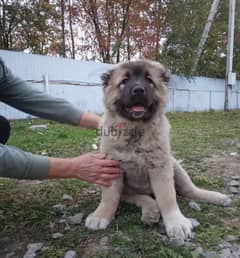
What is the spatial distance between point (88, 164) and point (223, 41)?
17900 mm

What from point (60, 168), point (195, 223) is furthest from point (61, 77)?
point (195, 223)

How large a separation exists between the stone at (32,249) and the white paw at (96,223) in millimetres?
300

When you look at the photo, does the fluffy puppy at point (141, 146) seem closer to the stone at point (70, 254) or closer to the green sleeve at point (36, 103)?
the stone at point (70, 254)

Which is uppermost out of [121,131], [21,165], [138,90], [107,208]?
[138,90]

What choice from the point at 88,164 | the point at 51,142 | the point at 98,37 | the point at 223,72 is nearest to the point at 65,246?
the point at 88,164

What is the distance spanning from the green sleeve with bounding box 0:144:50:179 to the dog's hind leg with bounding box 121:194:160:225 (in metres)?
0.62

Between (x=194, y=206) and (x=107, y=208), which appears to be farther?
(x=194, y=206)

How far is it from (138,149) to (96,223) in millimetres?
494

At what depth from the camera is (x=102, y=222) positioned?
6.46 feet

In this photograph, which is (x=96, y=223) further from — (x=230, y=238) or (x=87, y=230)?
(x=230, y=238)

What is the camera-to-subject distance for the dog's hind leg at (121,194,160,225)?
195cm

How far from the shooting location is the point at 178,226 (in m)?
1.84

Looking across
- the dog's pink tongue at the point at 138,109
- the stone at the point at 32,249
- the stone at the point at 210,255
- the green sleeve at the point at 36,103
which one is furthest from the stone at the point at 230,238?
the green sleeve at the point at 36,103

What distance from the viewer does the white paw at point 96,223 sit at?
1950mm
